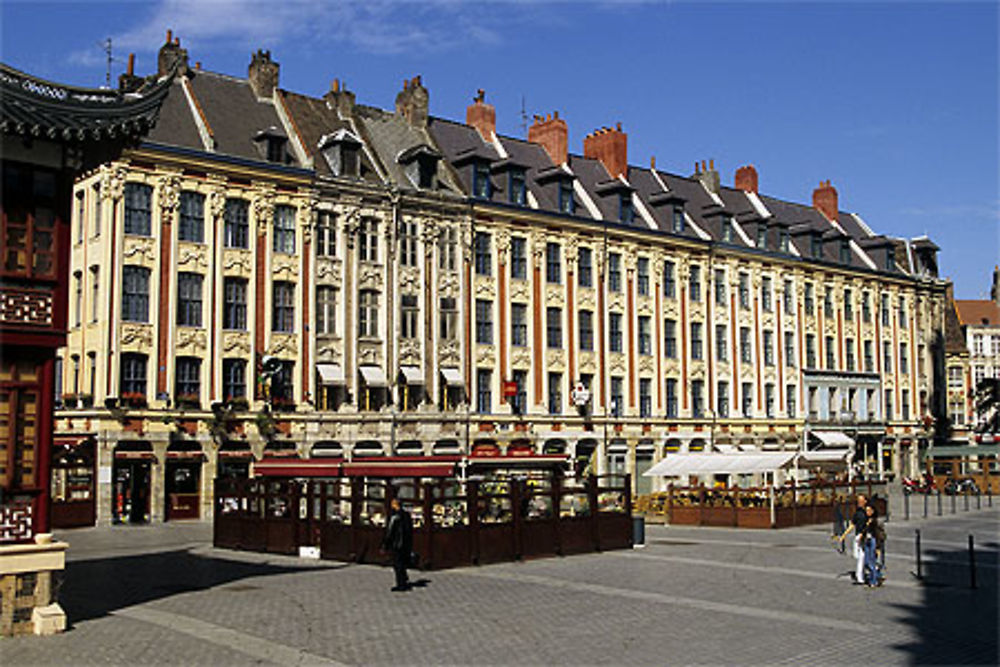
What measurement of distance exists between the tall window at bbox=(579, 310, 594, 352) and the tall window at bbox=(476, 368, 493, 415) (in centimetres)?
573

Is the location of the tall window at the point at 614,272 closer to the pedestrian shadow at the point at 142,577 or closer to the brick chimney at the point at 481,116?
the brick chimney at the point at 481,116

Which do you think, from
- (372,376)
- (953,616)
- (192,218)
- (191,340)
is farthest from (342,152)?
(953,616)

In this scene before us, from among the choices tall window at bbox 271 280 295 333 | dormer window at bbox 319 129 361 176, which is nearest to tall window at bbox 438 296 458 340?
dormer window at bbox 319 129 361 176

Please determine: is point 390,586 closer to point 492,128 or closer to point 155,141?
point 155,141

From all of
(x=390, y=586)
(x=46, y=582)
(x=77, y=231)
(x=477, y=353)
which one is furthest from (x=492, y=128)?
(x=46, y=582)

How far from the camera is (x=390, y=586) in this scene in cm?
2030

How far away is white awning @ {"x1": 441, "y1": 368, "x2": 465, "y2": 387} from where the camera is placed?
148 ft

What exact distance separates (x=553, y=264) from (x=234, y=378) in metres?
16.7

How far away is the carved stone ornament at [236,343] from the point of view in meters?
39.6

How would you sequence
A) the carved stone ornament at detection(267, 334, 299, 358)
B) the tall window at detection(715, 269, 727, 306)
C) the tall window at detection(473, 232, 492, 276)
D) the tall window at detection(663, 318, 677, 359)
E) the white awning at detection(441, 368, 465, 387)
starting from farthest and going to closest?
the tall window at detection(715, 269, 727, 306), the tall window at detection(663, 318, 677, 359), the tall window at detection(473, 232, 492, 276), the white awning at detection(441, 368, 465, 387), the carved stone ornament at detection(267, 334, 299, 358)

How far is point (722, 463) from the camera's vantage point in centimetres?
3994

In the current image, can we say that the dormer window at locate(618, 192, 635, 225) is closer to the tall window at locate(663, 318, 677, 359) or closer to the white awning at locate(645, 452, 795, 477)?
the tall window at locate(663, 318, 677, 359)

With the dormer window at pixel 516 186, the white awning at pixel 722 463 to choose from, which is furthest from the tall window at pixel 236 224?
the white awning at pixel 722 463

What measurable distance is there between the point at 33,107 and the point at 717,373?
1787 inches
